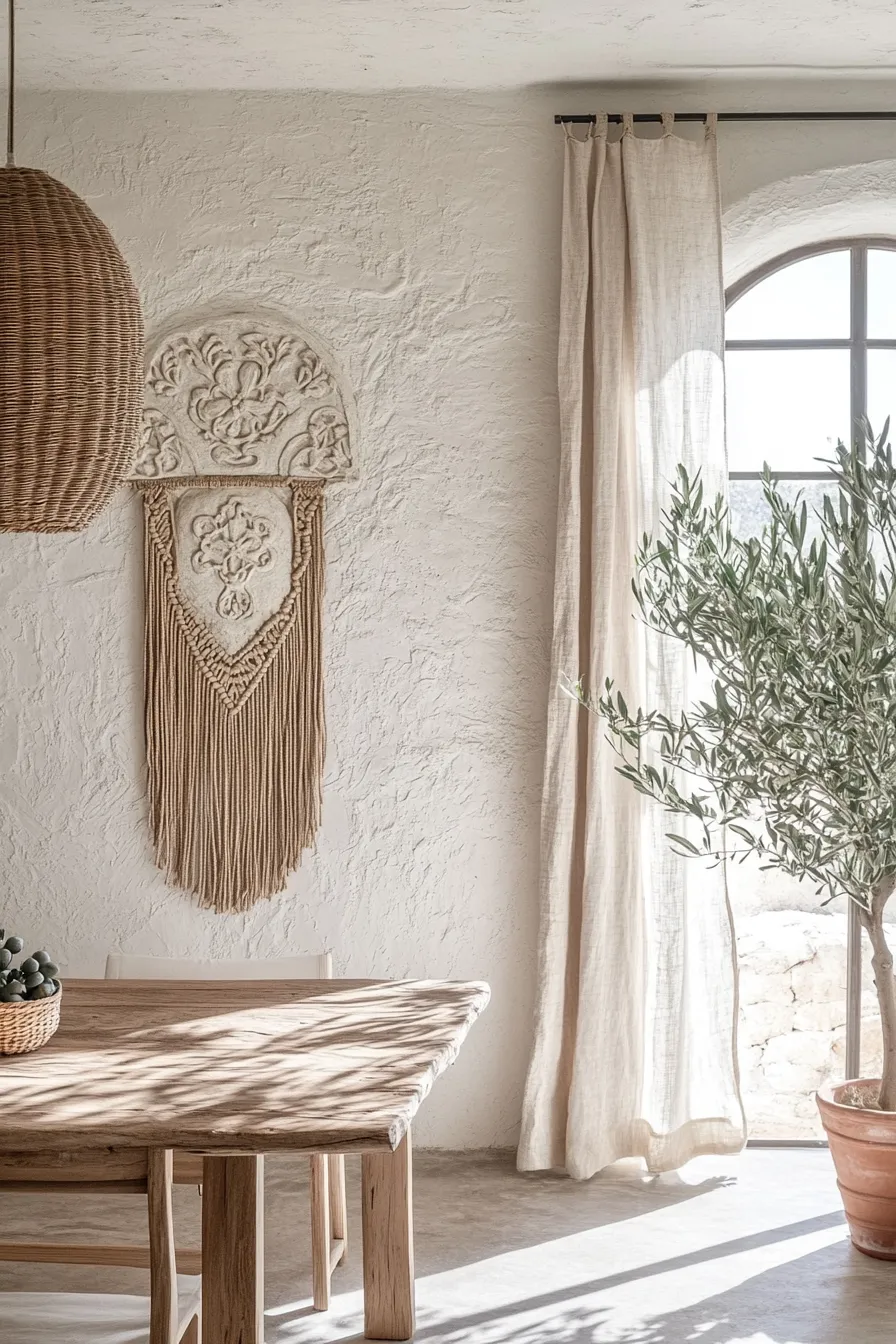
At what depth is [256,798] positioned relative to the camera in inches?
141

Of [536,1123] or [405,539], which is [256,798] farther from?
[536,1123]

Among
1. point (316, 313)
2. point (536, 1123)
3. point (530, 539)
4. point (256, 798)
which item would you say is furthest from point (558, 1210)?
point (316, 313)

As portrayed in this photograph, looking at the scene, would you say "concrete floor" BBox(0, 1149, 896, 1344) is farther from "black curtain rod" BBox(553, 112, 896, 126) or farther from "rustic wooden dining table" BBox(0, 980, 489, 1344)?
"black curtain rod" BBox(553, 112, 896, 126)

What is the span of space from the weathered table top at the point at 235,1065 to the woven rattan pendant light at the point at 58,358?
89 centimetres

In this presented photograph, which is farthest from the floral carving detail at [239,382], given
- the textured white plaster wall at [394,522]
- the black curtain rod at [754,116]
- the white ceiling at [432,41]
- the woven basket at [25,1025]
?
the woven basket at [25,1025]

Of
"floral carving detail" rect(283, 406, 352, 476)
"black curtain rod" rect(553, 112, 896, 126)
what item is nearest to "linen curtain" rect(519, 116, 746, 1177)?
"black curtain rod" rect(553, 112, 896, 126)

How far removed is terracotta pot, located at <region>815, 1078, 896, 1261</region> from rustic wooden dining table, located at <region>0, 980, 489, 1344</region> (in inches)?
38.7

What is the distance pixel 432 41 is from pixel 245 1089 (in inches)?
102

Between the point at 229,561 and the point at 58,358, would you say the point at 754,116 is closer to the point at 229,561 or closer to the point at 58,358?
the point at 229,561

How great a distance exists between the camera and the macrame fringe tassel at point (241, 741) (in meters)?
3.56

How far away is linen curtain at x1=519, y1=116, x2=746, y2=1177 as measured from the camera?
11.1 feet

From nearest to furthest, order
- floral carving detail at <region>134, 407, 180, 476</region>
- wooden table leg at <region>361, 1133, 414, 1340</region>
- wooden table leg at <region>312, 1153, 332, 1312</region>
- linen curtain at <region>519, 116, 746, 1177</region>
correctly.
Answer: wooden table leg at <region>361, 1133, 414, 1340</region>
wooden table leg at <region>312, 1153, 332, 1312</region>
linen curtain at <region>519, 116, 746, 1177</region>
floral carving detail at <region>134, 407, 180, 476</region>

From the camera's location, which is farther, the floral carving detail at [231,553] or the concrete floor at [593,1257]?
the floral carving detail at [231,553]

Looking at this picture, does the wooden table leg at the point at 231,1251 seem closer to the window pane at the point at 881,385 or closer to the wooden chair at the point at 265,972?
the wooden chair at the point at 265,972
